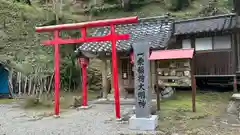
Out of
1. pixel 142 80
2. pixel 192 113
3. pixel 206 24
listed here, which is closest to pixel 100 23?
pixel 142 80

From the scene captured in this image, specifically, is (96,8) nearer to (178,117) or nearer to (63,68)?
(63,68)

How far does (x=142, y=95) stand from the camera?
7410mm

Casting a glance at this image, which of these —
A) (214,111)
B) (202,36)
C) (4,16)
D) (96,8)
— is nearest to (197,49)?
(202,36)

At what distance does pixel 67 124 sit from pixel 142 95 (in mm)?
2721

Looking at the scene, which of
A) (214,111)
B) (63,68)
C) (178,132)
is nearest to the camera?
(178,132)

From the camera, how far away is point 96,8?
27516 millimetres

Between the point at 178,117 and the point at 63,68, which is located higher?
the point at 63,68

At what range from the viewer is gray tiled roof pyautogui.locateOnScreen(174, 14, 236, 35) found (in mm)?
Answer: 13235

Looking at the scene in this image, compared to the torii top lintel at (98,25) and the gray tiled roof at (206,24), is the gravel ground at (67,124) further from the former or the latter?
the gray tiled roof at (206,24)

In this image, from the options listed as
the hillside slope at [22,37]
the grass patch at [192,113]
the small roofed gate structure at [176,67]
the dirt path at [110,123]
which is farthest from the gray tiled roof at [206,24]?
the hillside slope at [22,37]

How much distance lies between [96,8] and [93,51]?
51.2 ft

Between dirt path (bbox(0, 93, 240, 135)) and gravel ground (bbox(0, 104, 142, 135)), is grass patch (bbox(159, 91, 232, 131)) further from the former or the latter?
gravel ground (bbox(0, 104, 142, 135))

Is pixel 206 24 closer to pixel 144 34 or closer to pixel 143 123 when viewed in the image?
pixel 144 34

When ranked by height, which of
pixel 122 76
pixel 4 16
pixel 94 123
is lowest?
pixel 94 123
